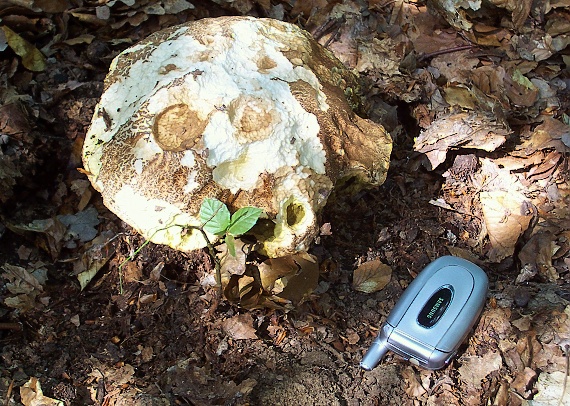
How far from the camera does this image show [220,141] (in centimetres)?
182

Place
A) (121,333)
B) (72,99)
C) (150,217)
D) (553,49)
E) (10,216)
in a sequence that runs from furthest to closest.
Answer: (553,49)
(72,99)
(10,216)
(121,333)
(150,217)

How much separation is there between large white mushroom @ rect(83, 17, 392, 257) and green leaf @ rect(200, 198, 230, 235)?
4 cm

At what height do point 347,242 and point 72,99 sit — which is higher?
point 72,99

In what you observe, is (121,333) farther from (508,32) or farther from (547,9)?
(547,9)

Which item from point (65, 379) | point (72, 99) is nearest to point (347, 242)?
point (65, 379)

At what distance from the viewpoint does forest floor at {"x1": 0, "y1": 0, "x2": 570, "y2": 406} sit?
1.98 metres

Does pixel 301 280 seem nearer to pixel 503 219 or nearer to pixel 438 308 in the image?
pixel 438 308

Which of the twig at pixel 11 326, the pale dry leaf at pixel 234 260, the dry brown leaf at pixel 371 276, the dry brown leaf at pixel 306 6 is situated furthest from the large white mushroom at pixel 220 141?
the dry brown leaf at pixel 306 6

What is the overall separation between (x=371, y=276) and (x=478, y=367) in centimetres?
55

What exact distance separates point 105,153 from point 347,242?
1134mm

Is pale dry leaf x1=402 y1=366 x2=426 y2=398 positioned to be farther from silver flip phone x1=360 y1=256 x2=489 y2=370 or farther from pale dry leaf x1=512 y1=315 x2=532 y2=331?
pale dry leaf x1=512 y1=315 x2=532 y2=331

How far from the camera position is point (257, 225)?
1934mm

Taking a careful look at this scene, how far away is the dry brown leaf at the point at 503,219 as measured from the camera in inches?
95.8

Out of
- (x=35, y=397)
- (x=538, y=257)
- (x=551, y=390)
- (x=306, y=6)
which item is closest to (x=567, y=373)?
(x=551, y=390)
